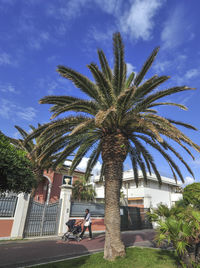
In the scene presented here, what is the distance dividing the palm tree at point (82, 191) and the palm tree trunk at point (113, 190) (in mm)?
22128

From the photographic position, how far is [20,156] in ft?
14.6

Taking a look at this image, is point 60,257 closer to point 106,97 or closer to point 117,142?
point 117,142

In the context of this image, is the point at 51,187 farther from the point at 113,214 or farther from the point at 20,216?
the point at 113,214

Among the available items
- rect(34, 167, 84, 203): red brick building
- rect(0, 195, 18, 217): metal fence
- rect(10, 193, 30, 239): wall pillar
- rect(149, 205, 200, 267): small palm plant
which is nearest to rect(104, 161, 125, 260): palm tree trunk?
rect(149, 205, 200, 267): small palm plant

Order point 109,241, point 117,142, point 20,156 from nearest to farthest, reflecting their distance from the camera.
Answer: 1. point 20,156
2. point 109,241
3. point 117,142

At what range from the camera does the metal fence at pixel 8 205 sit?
976cm

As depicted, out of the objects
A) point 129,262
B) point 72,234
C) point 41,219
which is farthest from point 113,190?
point 41,219

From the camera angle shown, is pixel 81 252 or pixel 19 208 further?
pixel 19 208

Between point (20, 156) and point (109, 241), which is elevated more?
point (20, 156)

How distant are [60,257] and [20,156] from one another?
4.63 metres

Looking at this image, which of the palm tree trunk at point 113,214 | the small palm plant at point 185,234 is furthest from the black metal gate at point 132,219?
the small palm plant at point 185,234

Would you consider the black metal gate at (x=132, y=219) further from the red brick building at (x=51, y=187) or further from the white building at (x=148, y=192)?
the red brick building at (x=51, y=187)

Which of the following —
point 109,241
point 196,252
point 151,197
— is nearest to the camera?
point 196,252

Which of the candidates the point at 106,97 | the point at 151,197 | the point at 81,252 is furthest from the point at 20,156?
the point at 151,197
